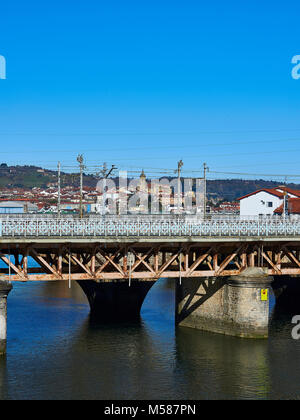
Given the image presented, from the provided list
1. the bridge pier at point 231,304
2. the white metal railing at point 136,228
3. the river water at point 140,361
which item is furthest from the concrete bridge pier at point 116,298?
the white metal railing at point 136,228

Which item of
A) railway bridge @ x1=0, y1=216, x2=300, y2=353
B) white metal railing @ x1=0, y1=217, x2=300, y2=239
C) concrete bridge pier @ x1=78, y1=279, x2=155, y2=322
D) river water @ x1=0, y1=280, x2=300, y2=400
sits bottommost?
river water @ x1=0, y1=280, x2=300, y2=400

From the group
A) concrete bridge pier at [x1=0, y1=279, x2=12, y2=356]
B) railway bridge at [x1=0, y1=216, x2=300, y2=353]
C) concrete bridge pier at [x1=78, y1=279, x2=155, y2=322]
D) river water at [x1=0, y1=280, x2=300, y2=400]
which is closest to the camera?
river water at [x1=0, y1=280, x2=300, y2=400]

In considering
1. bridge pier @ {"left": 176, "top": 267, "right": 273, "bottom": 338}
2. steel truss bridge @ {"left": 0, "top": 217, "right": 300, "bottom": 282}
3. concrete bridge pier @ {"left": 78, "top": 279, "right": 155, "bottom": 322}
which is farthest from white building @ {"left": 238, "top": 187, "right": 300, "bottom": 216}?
bridge pier @ {"left": 176, "top": 267, "right": 273, "bottom": 338}

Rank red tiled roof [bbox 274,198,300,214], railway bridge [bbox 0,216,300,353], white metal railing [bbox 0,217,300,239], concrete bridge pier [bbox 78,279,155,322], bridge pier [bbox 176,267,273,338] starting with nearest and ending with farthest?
1. white metal railing [bbox 0,217,300,239]
2. railway bridge [bbox 0,216,300,353]
3. bridge pier [bbox 176,267,273,338]
4. concrete bridge pier [bbox 78,279,155,322]
5. red tiled roof [bbox 274,198,300,214]

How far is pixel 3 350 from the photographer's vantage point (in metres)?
39.2

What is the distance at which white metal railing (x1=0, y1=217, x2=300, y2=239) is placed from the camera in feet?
129

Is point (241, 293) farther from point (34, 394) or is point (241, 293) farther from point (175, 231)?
point (34, 394)

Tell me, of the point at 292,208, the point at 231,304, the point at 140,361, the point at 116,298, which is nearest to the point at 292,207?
the point at 292,208

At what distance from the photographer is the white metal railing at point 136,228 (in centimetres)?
3941

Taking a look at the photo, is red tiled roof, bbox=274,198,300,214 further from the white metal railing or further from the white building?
the white metal railing

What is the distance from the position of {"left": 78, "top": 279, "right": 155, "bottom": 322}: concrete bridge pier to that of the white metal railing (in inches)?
323

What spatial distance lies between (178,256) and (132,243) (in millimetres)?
5409
